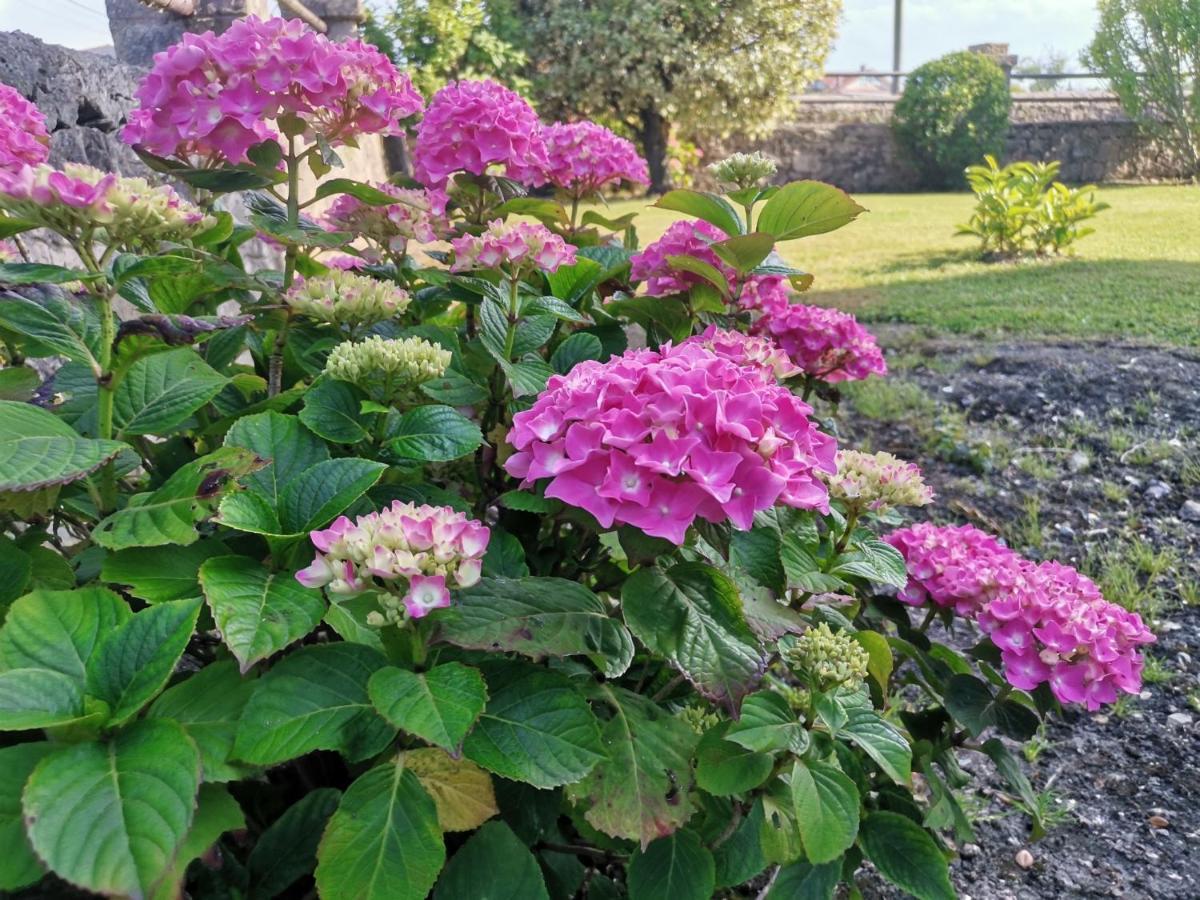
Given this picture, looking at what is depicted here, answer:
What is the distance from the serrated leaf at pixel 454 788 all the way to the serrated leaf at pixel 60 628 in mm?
277

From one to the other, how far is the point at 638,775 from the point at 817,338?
0.97 m

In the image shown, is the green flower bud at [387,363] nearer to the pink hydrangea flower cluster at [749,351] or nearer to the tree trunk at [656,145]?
the pink hydrangea flower cluster at [749,351]

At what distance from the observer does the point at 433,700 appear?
72 centimetres

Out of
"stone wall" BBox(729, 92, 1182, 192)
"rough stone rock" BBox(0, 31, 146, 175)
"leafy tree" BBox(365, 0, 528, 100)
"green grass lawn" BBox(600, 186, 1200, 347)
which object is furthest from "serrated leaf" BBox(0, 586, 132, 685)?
"stone wall" BBox(729, 92, 1182, 192)

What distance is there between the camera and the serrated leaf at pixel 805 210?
4.28 ft

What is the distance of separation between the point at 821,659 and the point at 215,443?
0.80 m

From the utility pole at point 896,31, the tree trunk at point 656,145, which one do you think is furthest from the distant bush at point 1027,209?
the utility pole at point 896,31

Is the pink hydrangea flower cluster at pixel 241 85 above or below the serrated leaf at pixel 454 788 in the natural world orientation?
above

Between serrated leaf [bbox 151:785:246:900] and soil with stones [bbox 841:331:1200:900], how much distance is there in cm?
110

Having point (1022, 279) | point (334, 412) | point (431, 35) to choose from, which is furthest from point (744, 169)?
point (431, 35)

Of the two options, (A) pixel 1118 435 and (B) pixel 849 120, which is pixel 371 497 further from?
(B) pixel 849 120

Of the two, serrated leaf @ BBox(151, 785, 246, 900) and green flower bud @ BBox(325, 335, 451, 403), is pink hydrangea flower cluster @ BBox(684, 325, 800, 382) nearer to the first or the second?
green flower bud @ BBox(325, 335, 451, 403)

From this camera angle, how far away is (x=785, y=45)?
11.1 metres

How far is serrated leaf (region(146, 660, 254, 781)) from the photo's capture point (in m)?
0.71
